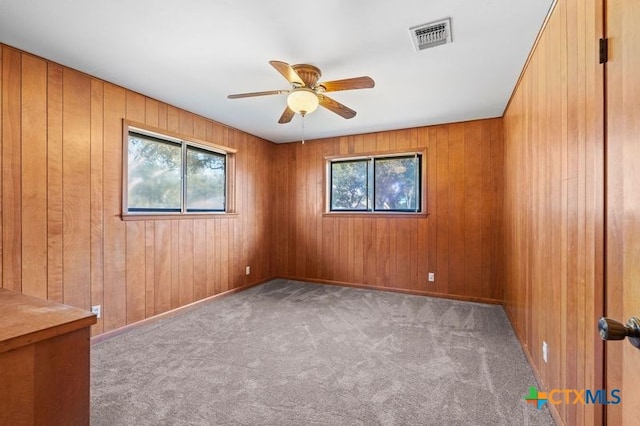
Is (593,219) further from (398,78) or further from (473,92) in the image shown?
(473,92)

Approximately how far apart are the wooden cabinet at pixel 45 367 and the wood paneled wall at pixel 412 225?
3740 mm

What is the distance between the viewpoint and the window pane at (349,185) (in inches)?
180

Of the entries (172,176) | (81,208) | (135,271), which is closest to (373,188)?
(172,176)

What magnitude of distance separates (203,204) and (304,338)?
224 cm

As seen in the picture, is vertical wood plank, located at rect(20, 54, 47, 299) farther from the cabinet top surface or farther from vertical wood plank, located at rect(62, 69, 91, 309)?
the cabinet top surface

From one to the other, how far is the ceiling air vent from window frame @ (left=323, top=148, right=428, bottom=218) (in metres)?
2.17

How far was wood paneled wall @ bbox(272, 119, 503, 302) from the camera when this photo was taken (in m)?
3.77

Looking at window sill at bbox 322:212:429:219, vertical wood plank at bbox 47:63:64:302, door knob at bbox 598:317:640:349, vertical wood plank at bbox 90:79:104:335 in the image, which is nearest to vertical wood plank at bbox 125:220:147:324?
vertical wood plank at bbox 90:79:104:335

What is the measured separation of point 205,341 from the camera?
8.76 ft

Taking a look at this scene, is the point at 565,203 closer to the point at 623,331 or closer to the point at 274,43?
the point at 623,331

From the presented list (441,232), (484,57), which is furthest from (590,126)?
(441,232)

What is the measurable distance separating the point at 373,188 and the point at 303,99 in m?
2.49

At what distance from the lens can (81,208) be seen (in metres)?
2.56

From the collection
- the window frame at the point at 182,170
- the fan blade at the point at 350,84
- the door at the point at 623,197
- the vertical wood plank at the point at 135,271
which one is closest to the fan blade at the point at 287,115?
the fan blade at the point at 350,84
